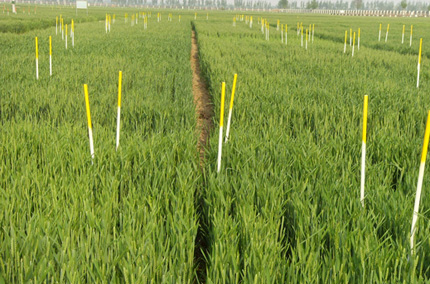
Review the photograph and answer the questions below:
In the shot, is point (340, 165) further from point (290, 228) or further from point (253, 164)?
point (290, 228)

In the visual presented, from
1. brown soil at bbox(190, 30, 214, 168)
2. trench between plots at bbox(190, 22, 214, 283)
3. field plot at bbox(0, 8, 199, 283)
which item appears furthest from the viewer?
brown soil at bbox(190, 30, 214, 168)

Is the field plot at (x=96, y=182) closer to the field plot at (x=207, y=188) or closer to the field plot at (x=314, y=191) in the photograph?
the field plot at (x=207, y=188)

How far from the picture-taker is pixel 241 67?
8.88m

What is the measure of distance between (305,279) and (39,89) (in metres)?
5.37

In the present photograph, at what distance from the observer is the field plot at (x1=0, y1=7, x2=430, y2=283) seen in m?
1.79

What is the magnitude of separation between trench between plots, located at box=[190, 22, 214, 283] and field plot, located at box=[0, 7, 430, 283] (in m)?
0.03

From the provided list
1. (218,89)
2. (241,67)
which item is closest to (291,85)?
(218,89)

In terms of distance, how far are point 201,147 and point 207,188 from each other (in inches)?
77.3

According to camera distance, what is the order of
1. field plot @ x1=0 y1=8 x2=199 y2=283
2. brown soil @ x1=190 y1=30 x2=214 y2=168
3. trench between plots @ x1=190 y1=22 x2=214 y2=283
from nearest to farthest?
1. field plot @ x1=0 y1=8 x2=199 y2=283
2. trench between plots @ x1=190 y1=22 x2=214 y2=283
3. brown soil @ x1=190 y1=30 x2=214 y2=168

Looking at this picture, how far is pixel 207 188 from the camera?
9.43ft

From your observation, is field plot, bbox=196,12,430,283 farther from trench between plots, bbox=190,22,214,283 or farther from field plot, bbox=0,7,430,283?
trench between plots, bbox=190,22,214,283

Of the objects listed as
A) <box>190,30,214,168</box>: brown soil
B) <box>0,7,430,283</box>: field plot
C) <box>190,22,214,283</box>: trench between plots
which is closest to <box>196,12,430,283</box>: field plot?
<box>0,7,430,283</box>: field plot

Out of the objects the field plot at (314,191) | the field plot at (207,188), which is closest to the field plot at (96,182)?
the field plot at (207,188)

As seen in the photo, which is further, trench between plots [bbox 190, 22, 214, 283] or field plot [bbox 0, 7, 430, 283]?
trench between plots [bbox 190, 22, 214, 283]
